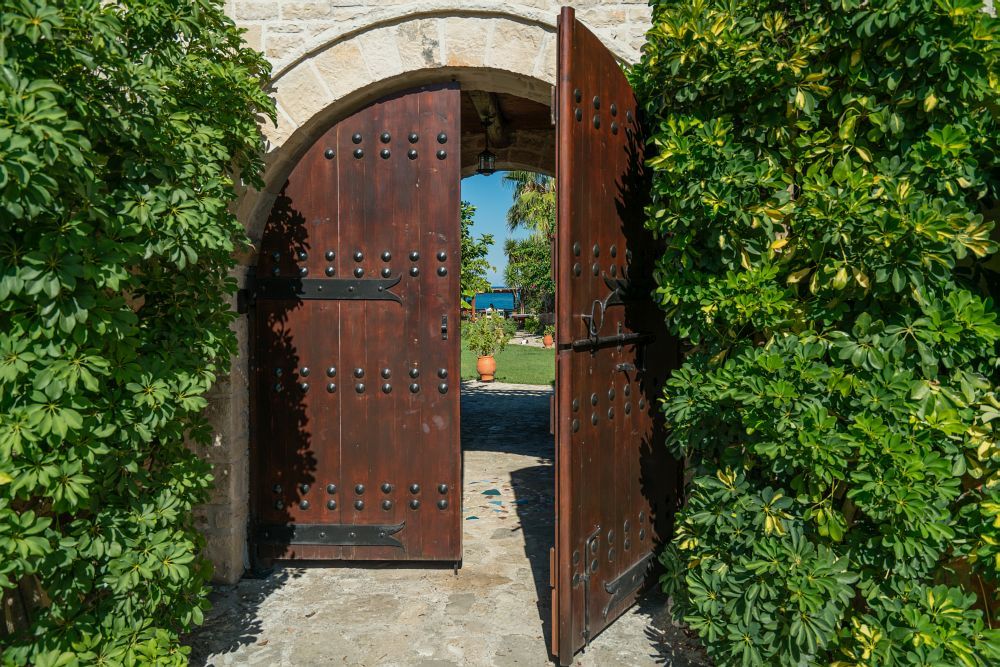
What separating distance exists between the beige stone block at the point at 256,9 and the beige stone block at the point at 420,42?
0.66 m

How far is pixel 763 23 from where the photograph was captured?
2.07 meters

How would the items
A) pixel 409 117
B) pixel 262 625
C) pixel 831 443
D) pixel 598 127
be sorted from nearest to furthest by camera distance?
pixel 831 443 → pixel 598 127 → pixel 262 625 → pixel 409 117

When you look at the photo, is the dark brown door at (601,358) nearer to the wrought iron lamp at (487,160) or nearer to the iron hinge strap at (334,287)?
the iron hinge strap at (334,287)

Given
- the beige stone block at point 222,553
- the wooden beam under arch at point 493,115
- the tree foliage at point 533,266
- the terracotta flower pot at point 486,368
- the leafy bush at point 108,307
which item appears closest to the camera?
the leafy bush at point 108,307

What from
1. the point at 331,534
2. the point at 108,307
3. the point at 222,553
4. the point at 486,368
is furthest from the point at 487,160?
the point at 486,368

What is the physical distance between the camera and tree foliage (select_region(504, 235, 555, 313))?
2014 cm

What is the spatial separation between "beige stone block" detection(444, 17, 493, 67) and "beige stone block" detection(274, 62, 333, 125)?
2.31ft

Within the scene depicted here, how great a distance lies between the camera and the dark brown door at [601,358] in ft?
7.90

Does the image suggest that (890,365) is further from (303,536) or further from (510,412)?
(510,412)

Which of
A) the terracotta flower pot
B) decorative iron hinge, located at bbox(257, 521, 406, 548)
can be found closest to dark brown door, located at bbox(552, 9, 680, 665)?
decorative iron hinge, located at bbox(257, 521, 406, 548)

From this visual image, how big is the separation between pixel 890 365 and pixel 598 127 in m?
1.47

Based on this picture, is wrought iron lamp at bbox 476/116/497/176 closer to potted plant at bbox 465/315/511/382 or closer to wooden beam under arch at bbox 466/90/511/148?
wooden beam under arch at bbox 466/90/511/148

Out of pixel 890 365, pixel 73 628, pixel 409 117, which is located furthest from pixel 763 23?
pixel 73 628

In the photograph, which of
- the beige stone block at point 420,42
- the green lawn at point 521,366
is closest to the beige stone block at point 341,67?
the beige stone block at point 420,42
